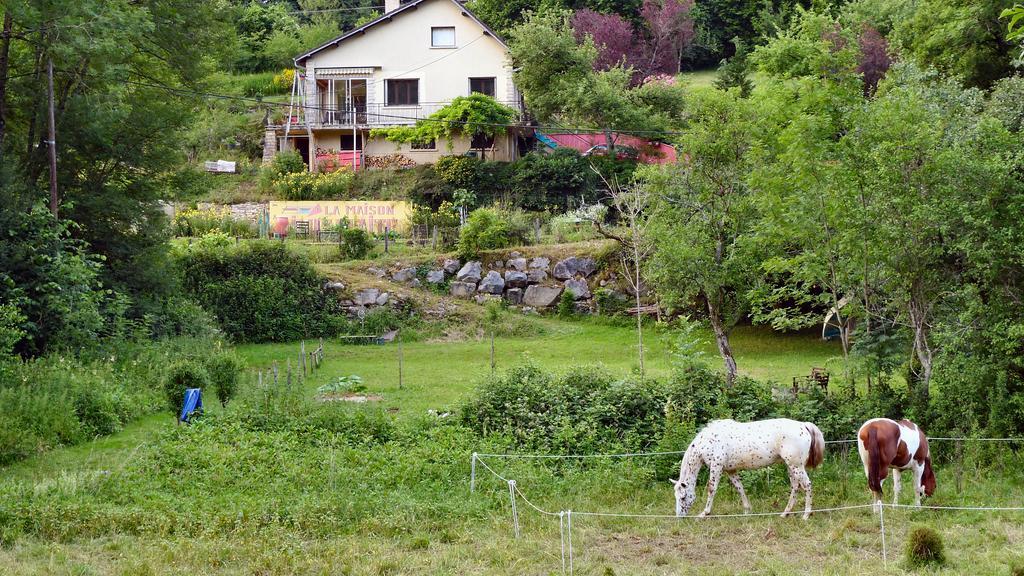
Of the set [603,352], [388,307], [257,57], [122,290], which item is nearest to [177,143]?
[122,290]

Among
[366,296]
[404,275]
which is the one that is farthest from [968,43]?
[366,296]

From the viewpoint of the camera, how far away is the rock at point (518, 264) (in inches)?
1238

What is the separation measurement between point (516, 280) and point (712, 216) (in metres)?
13.0

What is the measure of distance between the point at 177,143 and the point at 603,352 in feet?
41.2

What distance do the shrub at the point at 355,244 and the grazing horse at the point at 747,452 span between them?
22.4 meters

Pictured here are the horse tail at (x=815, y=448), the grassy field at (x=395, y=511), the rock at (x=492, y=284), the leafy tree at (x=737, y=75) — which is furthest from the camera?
the leafy tree at (x=737, y=75)

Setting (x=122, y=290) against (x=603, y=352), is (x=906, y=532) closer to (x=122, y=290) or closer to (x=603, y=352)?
(x=603, y=352)

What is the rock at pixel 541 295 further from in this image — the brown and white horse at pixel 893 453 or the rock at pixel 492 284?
the brown and white horse at pixel 893 453

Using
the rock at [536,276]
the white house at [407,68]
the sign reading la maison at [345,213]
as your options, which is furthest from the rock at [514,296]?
the white house at [407,68]

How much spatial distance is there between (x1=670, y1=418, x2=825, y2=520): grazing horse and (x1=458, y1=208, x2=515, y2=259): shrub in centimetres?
2072

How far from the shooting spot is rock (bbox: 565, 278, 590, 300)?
30891 millimetres

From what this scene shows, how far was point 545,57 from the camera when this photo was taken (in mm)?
39875

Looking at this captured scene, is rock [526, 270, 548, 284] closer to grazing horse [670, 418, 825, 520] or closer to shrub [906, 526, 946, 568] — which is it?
grazing horse [670, 418, 825, 520]

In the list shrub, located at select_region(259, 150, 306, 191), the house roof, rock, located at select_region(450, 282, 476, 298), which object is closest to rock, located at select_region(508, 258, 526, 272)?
rock, located at select_region(450, 282, 476, 298)
